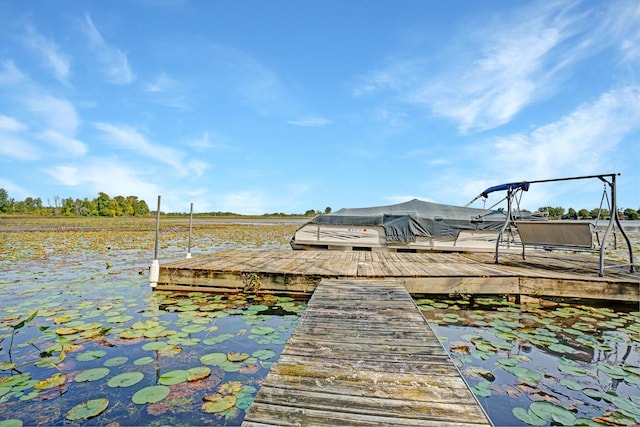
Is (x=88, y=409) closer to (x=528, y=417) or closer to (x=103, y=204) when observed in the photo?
(x=528, y=417)

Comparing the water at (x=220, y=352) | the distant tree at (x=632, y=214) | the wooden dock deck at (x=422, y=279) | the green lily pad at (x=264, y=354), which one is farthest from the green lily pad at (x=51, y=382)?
the distant tree at (x=632, y=214)

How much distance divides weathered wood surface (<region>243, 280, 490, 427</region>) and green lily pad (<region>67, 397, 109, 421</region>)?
123cm

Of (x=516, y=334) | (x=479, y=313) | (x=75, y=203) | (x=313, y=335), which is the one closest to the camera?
(x=313, y=335)

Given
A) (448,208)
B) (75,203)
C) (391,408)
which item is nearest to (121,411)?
(391,408)

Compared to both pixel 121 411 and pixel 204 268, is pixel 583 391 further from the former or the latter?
pixel 204 268

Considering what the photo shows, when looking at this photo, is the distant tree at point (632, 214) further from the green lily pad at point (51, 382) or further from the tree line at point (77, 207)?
the tree line at point (77, 207)

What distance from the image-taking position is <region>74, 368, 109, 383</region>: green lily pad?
2438 mm

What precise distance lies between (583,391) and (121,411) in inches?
136

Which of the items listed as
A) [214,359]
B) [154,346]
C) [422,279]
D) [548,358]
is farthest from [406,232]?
[154,346]

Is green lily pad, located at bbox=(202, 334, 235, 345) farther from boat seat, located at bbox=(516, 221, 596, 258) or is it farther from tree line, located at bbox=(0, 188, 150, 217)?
tree line, located at bbox=(0, 188, 150, 217)

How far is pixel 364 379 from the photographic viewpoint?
6.15 ft

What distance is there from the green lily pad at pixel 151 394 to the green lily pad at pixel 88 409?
18 centimetres

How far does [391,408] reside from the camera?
158cm

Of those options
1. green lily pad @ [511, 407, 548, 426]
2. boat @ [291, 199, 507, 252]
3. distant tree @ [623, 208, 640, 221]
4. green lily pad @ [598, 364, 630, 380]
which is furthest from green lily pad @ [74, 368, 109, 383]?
distant tree @ [623, 208, 640, 221]
